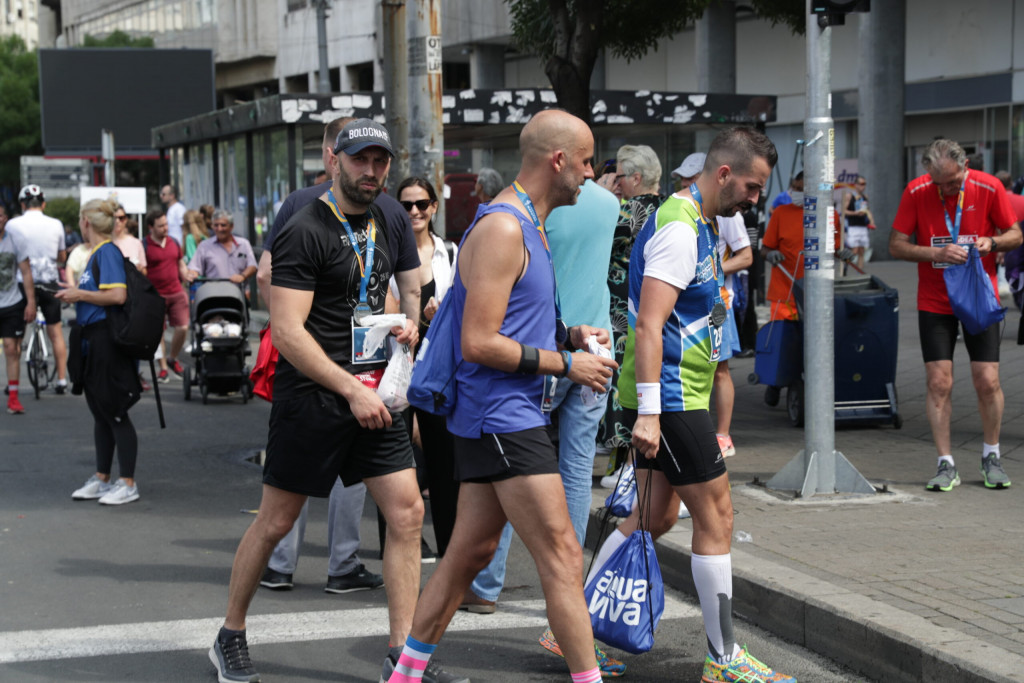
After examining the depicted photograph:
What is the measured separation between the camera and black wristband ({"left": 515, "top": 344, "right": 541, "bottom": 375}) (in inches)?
152

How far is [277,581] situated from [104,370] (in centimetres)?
251

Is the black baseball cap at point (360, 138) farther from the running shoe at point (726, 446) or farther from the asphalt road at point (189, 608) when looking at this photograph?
the running shoe at point (726, 446)

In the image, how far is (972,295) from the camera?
7223 millimetres

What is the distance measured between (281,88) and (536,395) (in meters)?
56.2

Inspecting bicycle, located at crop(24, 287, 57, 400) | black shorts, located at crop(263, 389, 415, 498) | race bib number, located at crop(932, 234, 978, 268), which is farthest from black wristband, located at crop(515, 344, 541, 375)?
bicycle, located at crop(24, 287, 57, 400)

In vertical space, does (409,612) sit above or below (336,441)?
below

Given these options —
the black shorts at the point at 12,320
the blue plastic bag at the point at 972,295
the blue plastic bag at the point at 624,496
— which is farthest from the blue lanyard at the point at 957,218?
the black shorts at the point at 12,320

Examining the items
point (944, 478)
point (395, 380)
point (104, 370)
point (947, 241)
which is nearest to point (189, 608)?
point (395, 380)

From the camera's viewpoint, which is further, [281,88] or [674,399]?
[281,88]

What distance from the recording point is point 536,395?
158 inches


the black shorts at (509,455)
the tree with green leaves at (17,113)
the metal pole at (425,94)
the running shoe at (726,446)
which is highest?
the tree with green leaves at (17,113)

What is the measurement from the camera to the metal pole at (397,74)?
356 inches

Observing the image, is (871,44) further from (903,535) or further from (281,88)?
(281,88)

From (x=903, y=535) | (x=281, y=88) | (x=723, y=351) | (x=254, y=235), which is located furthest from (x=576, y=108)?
(x=281, y=88)
